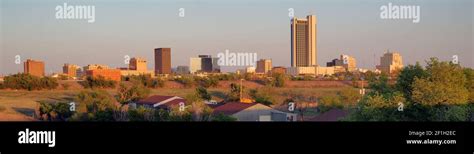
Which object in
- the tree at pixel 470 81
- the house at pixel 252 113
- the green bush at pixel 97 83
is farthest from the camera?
the green bush at pixel 97 83

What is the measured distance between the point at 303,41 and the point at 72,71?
1657 centimetres

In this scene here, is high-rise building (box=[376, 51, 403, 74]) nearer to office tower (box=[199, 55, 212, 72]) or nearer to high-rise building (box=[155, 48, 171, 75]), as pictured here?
office tower (box=[199, 55, 212, 72])

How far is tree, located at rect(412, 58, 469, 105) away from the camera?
16203 mm

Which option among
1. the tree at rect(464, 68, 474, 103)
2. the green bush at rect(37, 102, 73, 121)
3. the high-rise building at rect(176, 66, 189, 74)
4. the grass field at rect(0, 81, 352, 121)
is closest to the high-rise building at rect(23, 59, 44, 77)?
the grass field at rect(0, 81, 352, 121)

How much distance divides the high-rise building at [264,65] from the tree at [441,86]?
50.7 ft

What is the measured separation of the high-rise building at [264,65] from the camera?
33.0 metres

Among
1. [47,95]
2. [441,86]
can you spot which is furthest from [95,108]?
[441,86]

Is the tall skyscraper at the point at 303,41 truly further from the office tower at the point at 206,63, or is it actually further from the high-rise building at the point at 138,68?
the high-rise building at the point at 138,68

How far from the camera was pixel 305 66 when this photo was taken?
110ft

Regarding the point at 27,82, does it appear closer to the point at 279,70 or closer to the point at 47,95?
the point at 47,95

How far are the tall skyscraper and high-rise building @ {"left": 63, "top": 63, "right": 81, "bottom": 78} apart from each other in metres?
15.3

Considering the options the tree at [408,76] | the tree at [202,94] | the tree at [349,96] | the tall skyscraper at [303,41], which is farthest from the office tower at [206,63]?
the tree at [408,76]
